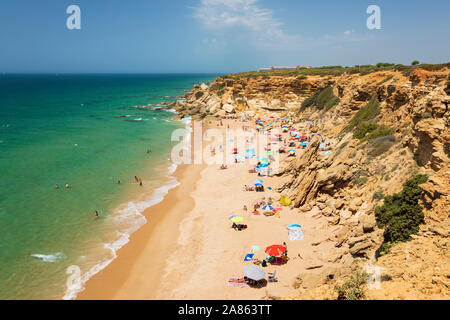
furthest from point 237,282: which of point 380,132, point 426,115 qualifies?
point 380,132

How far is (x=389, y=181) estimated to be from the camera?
14242 millimetres

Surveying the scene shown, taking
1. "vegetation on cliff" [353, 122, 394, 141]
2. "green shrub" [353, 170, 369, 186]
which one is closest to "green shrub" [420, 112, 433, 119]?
"green shrub" [353, 170, 369, 186]

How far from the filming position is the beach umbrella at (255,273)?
1263 cm

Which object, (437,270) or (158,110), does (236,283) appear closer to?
(437,270)

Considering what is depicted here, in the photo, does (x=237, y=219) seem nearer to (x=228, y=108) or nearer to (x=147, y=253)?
(x=147, y=253)

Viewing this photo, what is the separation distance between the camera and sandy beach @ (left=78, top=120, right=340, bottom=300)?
13367 millimetres

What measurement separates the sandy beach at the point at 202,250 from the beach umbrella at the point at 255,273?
27.4 inches

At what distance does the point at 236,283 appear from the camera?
43.5 feet

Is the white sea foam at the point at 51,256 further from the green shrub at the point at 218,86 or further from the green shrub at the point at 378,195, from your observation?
the green shrub at the point at 218,86

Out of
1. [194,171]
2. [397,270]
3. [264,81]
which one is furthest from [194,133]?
[397,270]

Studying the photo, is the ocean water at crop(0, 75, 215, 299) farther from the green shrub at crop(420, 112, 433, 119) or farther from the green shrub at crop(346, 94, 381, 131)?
the green shrub at crop(346, 94, 381, 131)

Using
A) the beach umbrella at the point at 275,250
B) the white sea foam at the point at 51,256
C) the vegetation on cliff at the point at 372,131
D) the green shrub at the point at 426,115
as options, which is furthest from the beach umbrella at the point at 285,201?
the white sea foam at the point at 51,256

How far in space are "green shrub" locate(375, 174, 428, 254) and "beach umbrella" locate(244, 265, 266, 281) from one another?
17.7 feet
